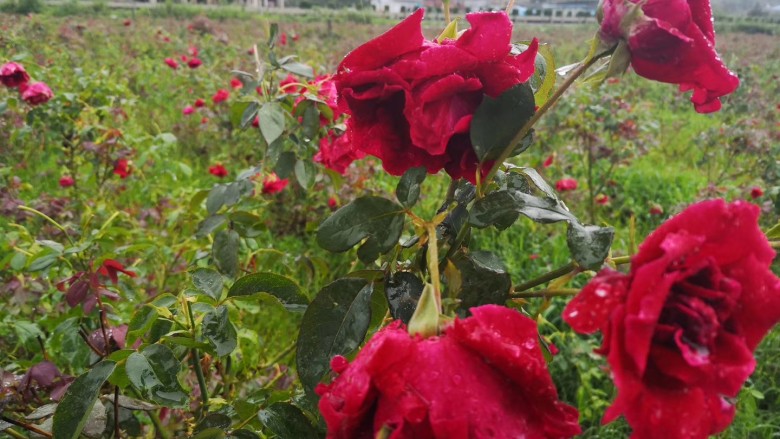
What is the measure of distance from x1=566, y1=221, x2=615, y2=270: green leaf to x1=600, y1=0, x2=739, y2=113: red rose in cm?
11

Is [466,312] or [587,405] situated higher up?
[466,312]

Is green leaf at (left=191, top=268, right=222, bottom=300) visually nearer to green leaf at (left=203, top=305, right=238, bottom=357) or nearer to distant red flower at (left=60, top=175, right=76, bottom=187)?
green leaf at (left=203, top=305, right=238, bottom=357)

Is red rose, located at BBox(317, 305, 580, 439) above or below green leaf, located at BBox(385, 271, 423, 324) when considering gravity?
above

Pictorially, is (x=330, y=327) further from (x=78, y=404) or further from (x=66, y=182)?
(x=66, y=182)

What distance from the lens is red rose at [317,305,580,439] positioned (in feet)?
0.83

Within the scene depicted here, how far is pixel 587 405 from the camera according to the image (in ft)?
4.30

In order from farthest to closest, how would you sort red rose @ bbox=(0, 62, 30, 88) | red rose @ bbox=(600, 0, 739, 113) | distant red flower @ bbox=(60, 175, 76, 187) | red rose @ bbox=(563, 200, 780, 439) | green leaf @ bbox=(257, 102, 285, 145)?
1. distant red flower @ bbox=(60, 175, 76, 187)
2. red rose @ bbox=(0, 62, 30, 88)
3. green leaf @ bbox=(257, 102, 285, 145)
4. red rose @ bbox=(600, 0, 739, 113)
5. red rose @ bbox=(563, 200, 780, 439)

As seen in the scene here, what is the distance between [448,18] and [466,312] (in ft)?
0.78

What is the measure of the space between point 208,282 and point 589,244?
1.11 feet

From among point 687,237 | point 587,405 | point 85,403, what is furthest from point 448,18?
point 587,405

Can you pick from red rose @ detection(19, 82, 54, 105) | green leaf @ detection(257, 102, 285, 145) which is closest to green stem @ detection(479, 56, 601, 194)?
green leaf @ detection(257, 102, 285, 145)

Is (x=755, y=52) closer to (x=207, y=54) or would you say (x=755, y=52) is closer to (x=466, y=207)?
(x=207, y=54)

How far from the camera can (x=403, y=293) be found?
1.25 feet

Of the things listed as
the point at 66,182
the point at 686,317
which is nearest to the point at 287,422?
the point at 686,317
